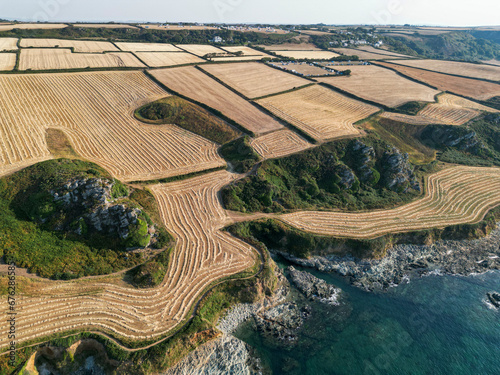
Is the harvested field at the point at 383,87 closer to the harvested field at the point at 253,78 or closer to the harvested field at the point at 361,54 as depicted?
the harvested field at the point at 253,78

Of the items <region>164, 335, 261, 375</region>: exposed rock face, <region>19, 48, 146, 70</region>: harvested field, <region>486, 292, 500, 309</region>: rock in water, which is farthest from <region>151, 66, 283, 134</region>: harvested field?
<region>486, 292, 500, 309</region>: rock in water

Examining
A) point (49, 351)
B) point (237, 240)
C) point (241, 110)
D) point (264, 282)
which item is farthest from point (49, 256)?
point (241, 110)

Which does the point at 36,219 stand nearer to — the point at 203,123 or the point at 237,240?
the point at 237,240

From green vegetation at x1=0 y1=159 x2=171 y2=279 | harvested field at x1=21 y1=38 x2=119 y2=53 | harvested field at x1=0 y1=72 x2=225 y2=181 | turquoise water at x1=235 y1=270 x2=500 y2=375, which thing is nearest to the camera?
turquoise water at x1=235 y1=270 x2=500 y2=375

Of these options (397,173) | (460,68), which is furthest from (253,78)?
(460,68)

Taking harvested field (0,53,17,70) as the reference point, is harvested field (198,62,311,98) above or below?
above

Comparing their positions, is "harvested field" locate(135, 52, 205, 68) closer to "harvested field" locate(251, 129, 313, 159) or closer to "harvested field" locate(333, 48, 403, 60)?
"harvested field" locate(251, 129, 313, 159)

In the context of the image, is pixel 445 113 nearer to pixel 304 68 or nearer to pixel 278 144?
pixel 304 68
